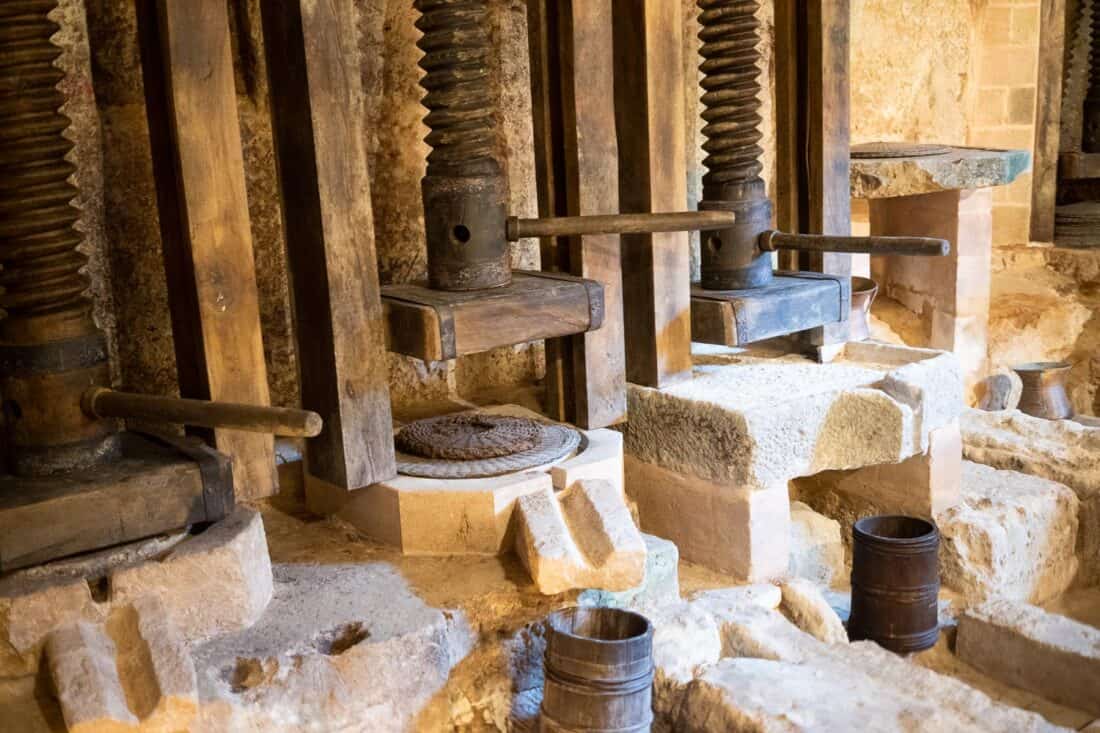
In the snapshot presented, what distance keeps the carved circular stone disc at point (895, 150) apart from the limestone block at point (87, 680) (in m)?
4.12

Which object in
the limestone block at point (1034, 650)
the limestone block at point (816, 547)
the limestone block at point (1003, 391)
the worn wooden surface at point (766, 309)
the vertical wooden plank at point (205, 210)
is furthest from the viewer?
the limestone block at point (1003, 391)

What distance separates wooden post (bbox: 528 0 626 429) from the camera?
10.5 ft

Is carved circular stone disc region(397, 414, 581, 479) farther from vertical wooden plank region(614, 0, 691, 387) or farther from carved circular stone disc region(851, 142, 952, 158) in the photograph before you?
carved circular stone disc region(851, 142, 952, 158)

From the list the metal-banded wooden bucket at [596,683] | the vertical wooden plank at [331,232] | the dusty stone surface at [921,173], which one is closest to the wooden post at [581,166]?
the vertical wooden plank at [331,232]

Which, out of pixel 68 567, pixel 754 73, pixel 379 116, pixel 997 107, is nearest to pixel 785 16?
pixel 754 73

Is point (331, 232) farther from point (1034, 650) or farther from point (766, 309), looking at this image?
point (1034, 650)

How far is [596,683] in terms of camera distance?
2340 mm

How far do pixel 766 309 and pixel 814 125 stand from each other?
2.38ft

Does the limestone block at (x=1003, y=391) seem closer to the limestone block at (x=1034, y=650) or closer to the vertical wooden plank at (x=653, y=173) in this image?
the limestone block at (x=1034, y=650)

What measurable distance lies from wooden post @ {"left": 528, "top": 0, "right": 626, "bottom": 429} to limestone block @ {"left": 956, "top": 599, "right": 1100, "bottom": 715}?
1.25 metres

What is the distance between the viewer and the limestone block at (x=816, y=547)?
3883 millimetres

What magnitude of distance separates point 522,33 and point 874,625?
226cm

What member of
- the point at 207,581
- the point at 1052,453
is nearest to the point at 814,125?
the point at 1052,453

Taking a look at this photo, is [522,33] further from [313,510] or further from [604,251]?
[313,510]
